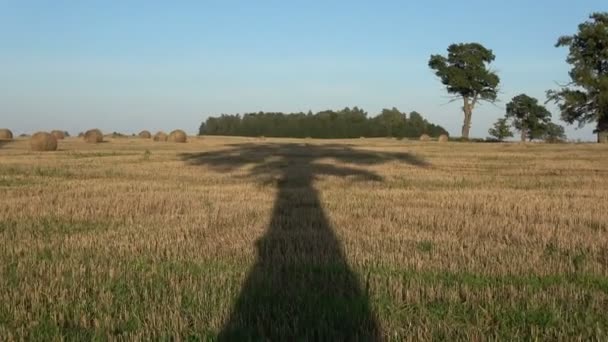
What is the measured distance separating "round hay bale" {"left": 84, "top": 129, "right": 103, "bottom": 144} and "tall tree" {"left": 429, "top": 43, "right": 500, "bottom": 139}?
119 ft

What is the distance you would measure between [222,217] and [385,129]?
106 m

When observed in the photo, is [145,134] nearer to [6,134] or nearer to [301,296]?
[6,134]

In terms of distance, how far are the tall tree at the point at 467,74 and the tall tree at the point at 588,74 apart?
12.7 m

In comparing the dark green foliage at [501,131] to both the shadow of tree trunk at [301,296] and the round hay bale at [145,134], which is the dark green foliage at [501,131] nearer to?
the round hay bale at [145,134]

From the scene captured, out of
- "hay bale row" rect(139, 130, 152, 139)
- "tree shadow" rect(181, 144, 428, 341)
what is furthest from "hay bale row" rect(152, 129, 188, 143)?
"tree shadow" rect(181, 144, 428, 341)

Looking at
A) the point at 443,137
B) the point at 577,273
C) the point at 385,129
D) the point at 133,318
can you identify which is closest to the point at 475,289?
the point at 577,273

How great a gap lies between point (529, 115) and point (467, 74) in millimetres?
A: 27161

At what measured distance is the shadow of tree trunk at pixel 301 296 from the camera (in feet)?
14.6

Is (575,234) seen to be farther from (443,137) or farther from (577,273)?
(443,137)

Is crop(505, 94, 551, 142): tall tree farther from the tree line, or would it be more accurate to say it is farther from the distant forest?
the distant forest

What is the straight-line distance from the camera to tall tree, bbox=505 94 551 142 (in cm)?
8788

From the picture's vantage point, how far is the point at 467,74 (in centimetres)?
6581

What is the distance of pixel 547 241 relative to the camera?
27.0ft

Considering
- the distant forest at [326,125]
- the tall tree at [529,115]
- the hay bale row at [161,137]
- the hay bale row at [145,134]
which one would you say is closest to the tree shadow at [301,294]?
the hay bale row at [161,137]
